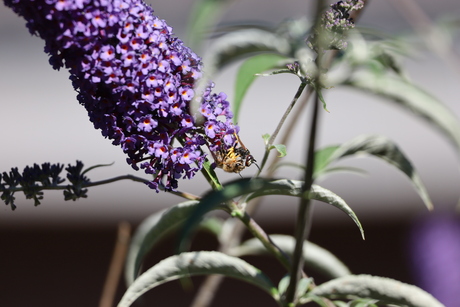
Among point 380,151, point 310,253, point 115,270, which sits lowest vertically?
point 115,270

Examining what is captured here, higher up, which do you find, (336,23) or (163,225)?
(336,23)

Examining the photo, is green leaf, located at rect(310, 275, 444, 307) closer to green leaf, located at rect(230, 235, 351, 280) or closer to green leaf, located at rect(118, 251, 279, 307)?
green leaf, located at rect(118, 251, 279, 307)

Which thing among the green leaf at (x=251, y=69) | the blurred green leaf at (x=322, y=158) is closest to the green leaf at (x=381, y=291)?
the blurred green leaf at (x=322, y=158)

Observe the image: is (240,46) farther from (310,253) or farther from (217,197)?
(310,253)

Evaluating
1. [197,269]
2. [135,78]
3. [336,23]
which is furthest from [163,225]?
[336,23]

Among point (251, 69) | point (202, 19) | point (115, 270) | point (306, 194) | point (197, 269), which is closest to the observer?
point (202, 19)

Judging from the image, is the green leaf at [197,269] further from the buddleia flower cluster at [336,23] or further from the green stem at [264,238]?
the buddleia flower cluster at [336,23]
